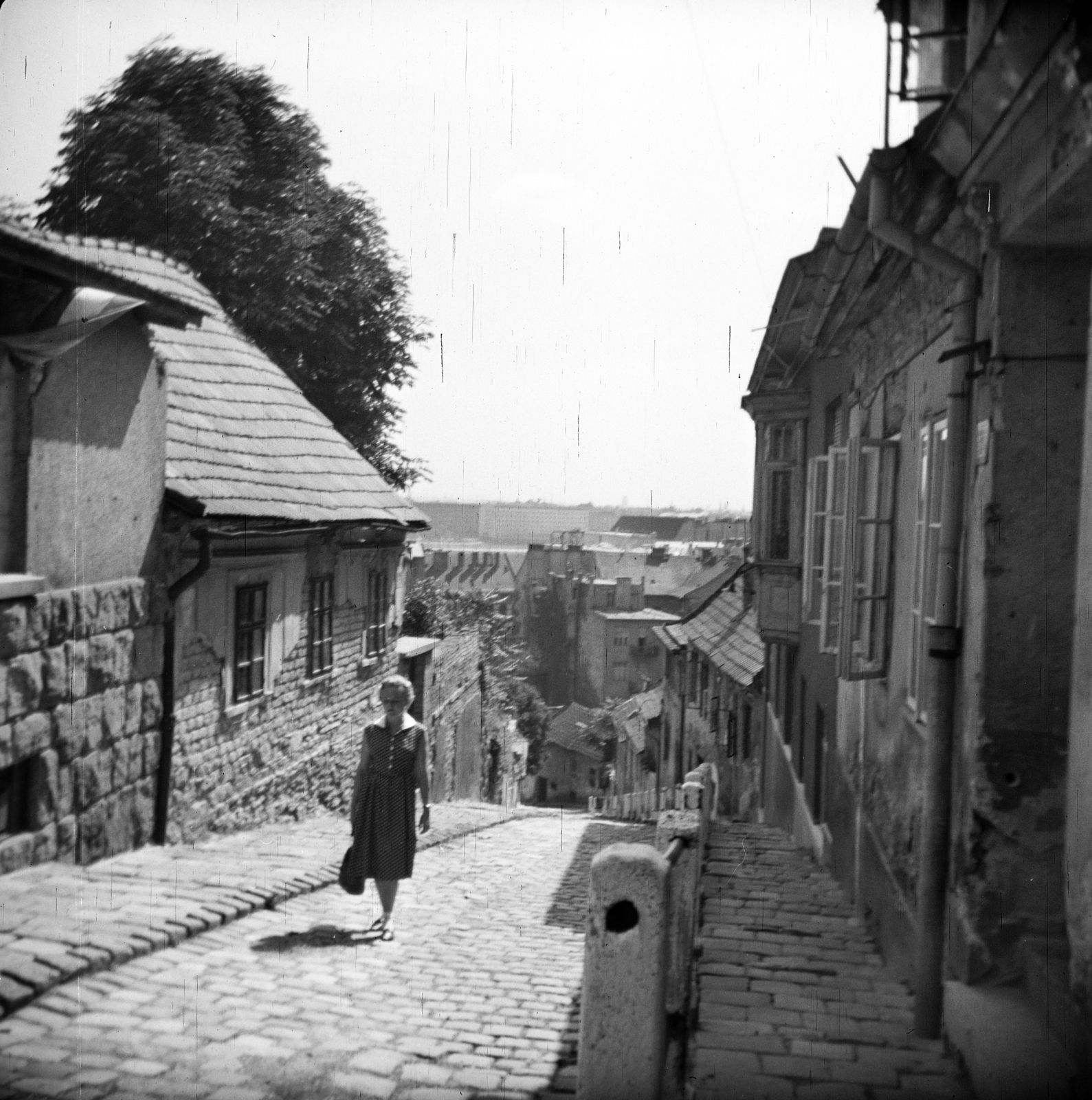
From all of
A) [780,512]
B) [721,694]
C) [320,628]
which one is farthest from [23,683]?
[721,694]

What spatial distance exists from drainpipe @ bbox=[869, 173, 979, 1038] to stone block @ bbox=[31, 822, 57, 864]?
515 centimetres

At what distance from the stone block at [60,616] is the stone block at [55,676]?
0.19 feet

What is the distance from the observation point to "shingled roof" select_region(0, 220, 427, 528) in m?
9.50

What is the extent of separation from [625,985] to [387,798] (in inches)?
132

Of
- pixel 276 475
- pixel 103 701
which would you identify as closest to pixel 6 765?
pixel 103 701

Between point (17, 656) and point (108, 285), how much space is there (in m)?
2.31

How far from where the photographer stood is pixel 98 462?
7652mm

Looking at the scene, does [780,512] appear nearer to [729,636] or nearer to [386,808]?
[729,636]

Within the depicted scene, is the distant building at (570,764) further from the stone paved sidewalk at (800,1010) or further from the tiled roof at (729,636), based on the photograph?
the stone paved sidewalk at (800,1010)

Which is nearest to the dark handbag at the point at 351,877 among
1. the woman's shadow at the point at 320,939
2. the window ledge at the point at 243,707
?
the woman's shadow at the point at 320,939

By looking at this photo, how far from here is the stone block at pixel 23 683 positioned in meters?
6.59

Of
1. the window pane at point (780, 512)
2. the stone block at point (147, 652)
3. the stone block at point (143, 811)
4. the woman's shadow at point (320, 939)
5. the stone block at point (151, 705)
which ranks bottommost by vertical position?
the woman's shadow at point (320, 939)

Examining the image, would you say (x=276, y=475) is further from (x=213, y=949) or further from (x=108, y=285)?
(x=213, y=949)

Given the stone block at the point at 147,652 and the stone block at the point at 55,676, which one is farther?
the stone block at the point at 147,652
